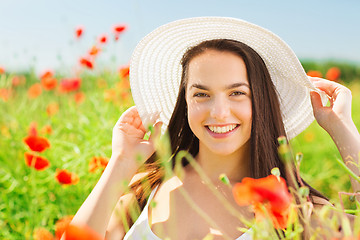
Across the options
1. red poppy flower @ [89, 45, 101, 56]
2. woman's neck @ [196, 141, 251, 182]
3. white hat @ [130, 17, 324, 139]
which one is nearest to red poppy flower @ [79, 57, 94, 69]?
red poppy flower @ [89, 45, 101, 56]

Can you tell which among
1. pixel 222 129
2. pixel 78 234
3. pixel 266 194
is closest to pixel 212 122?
pixel 222 129

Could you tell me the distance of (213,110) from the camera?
1.46 m

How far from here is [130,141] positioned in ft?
5.46

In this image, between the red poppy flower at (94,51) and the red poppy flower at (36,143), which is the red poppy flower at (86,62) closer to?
the red poppy flower at (94,51)

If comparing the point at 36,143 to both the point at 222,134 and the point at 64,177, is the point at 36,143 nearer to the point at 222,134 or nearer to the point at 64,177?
the point at 64,177

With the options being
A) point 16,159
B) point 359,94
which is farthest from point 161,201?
point 359,94

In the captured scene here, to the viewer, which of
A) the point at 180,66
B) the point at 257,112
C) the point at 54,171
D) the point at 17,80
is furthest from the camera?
the point at 17,80

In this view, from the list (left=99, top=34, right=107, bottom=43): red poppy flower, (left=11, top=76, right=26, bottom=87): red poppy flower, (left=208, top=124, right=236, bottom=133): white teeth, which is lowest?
(left=208, top=124, right=236, bottom=133): white teeth

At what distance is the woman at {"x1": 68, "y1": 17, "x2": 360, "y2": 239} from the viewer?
149cm

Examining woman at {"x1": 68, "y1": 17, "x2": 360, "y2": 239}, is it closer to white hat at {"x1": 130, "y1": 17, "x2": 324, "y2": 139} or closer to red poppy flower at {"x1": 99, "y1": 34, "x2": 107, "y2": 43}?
white hat at {"x1": 130, "y1": 17, "x2": 324, "y2": 139}

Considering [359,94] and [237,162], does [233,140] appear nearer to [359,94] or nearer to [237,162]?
[237,162]

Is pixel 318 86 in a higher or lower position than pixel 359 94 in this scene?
higher

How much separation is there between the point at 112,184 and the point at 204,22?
0.69 m

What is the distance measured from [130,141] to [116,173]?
176 mm
